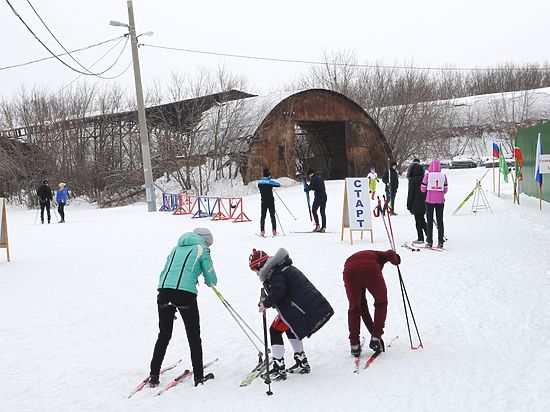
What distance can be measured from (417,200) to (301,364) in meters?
7.47

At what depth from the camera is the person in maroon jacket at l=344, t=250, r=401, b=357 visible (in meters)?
5.74

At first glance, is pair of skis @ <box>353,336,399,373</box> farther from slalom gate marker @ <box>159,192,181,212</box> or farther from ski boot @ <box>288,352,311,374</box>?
slalom gate marker @ <box>159,192,181,212</box>

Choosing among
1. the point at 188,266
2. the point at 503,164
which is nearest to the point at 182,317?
the point at 188,266

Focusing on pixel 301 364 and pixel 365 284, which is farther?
pixel 365 284

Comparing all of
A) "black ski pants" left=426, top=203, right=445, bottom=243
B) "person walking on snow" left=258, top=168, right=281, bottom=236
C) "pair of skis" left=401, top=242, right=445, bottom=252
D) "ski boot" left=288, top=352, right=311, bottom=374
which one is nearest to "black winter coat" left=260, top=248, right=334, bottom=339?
"ski boot" left=288, top=352, right=311, bottom=374

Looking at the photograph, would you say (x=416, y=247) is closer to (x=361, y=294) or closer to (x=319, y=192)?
(x=319, y=192)

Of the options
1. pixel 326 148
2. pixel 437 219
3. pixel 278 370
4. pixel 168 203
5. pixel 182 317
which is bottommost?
pixel 168 203

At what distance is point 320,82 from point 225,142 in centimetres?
2352

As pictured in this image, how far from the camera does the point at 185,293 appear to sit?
5.45 metres

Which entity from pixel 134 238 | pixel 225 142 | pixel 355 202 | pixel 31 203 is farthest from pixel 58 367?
pixel 31 203

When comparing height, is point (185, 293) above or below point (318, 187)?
below

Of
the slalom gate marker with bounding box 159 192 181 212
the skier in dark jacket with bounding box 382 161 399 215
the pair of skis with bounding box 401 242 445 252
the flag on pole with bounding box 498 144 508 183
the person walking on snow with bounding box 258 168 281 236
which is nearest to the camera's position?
the pair of skis with bounding box 401 242 445 252

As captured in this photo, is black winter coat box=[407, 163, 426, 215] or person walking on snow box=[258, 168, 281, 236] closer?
black winter coat box=[407, 163, 426, 215]

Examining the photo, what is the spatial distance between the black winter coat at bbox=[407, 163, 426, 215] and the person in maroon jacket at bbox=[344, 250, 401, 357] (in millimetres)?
6681
